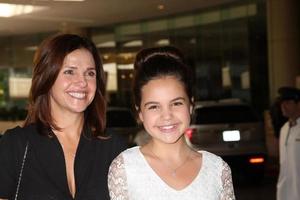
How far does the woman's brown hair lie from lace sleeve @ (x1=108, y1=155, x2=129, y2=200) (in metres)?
0.40

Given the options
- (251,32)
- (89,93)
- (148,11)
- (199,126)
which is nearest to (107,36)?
(148,11)

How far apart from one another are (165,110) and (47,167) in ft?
2.22

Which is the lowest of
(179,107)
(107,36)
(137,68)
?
(179,107)

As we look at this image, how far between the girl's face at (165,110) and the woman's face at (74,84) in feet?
1.28

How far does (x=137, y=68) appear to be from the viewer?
9.59ft

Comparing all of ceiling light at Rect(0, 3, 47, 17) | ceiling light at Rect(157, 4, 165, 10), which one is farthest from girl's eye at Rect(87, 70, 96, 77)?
ceiling light at Rect(157, 4, 165, 10)

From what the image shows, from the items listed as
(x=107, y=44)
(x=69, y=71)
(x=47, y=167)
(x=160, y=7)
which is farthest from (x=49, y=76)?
(x=107, y=44)

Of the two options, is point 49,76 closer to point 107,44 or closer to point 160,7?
point 160,7

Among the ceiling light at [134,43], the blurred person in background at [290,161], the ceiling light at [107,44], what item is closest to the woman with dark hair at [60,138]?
the blurred person in background at [290,161]

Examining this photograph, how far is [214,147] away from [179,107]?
8.33 m

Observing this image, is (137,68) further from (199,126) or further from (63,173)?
(199,126)

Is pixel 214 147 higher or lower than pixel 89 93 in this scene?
lower

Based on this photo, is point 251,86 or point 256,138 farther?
point 251,86

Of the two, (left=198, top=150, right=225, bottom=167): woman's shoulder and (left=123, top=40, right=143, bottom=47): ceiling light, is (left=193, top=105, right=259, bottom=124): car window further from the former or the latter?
(left=123, top=40, right=143, bottom=47): ceiling light
